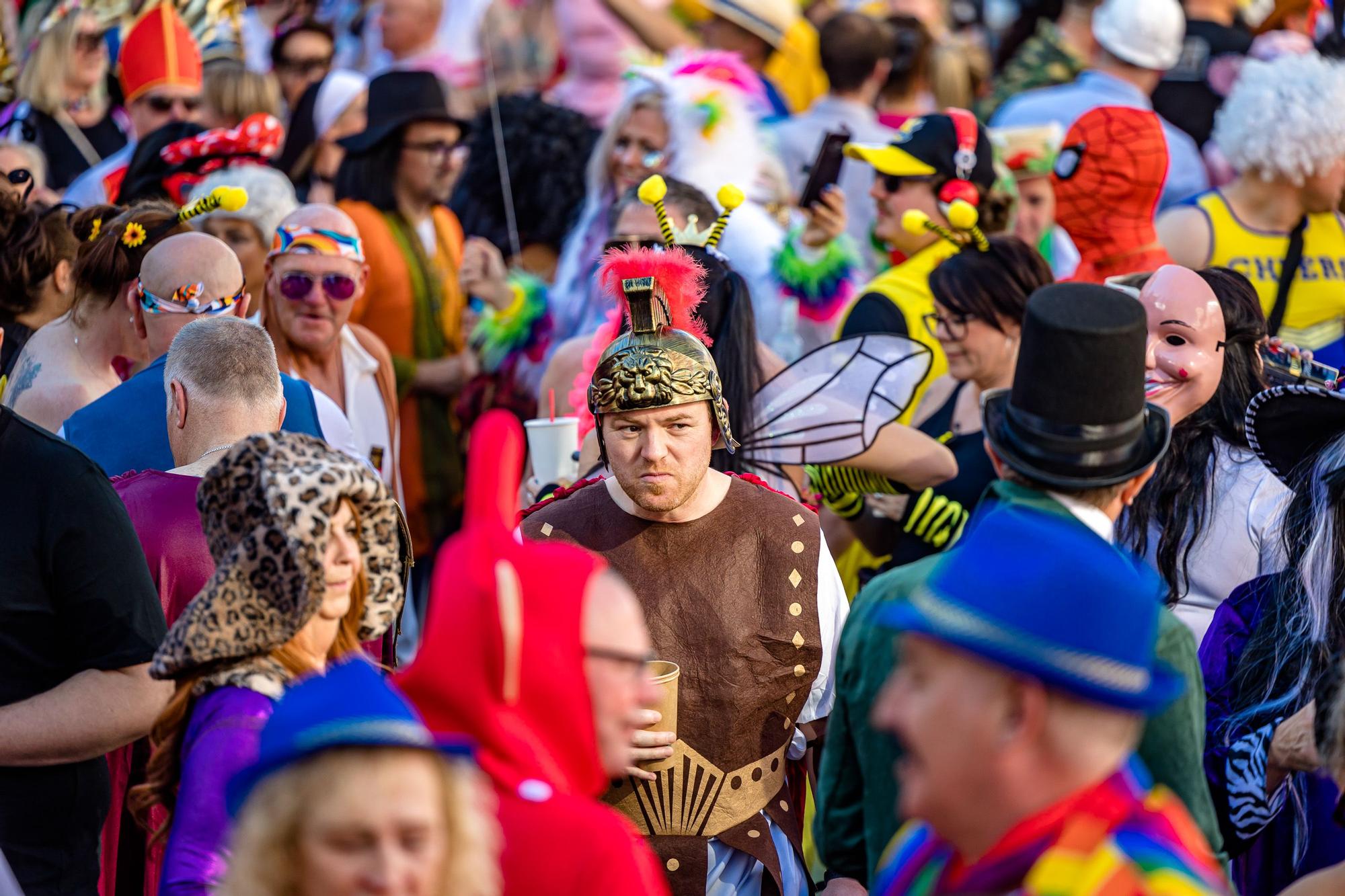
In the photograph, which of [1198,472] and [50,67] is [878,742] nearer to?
[1198,472]

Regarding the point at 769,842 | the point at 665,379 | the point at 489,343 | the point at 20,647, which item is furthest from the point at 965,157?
the point at 20,647

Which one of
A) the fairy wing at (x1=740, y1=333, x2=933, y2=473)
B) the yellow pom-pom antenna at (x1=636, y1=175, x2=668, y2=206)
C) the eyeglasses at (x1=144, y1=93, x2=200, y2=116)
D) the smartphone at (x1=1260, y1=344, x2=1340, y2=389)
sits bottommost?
the fairy wing at (x1=740, y1=333, x2=933, y2=473)

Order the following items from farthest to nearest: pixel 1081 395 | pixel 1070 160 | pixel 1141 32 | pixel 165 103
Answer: pixel 1141 32 → pixel 165 103 → pixel 1070 160 → pixel 1081 395

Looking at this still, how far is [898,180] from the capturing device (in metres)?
6.52

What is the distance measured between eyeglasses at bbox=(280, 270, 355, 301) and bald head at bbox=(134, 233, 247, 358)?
2.22 feet

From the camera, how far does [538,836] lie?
7.67 ft

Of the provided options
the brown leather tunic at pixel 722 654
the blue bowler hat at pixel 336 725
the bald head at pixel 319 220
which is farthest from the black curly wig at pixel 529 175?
the blue bowler hat at pixel 336 725

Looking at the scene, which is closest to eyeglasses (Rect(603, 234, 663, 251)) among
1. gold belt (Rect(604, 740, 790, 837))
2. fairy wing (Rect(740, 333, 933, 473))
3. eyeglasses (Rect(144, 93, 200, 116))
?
fairy wing (Rect(740, 333, 933, 473))

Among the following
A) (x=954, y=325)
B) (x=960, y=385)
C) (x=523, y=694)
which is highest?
(x=523, y=694)

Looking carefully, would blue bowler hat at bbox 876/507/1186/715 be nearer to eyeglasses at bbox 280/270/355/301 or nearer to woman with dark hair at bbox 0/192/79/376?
woman with dark hair at bbox 0/192/79/376

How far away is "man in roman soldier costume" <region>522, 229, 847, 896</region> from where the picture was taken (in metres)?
3.88

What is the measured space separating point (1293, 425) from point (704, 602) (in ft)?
4.93

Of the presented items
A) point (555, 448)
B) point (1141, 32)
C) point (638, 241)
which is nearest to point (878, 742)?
point (555, 448)

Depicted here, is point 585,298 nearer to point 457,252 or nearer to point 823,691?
point 457,252
